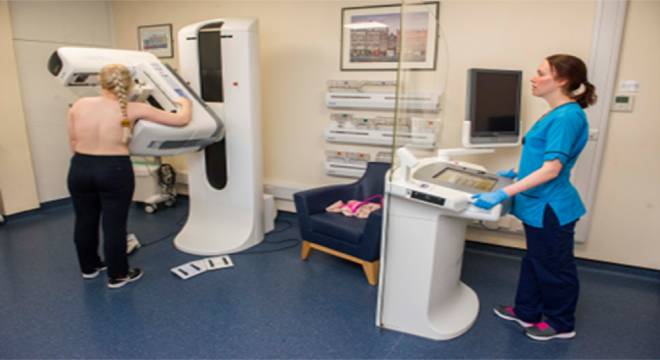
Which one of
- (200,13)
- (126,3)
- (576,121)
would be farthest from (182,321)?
(126,3)

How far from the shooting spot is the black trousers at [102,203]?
85.3 inches

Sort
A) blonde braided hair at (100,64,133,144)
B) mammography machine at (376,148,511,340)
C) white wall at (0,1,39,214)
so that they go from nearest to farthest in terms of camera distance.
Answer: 1. mammography machine at (376,148,511,340)
2. blonde braided hair at (100,64,133,144)
3. white wall at (0,1,39,214)

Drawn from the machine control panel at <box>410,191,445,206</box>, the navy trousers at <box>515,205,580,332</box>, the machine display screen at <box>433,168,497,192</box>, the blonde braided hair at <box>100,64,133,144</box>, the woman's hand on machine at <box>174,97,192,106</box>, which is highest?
the blonde braided hair at <box>100,64,133,144</box>

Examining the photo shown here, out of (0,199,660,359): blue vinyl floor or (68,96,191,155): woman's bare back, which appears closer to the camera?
(0,199,660,359): blue vinyl floor

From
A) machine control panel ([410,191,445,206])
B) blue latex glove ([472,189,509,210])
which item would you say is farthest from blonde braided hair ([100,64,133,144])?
blue latex glove ([472,189,509,210])

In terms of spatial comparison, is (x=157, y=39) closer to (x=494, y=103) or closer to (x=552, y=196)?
(x=494, y=103)

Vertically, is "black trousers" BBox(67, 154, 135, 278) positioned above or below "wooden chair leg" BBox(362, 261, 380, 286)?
above

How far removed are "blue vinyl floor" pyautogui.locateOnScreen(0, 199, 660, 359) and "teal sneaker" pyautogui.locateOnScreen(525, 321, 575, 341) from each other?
4 centimetres

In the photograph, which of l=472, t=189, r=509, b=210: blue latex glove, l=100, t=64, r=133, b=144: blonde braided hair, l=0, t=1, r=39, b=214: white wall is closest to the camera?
l=472, t=189, r=509, b=210: blue latex glove

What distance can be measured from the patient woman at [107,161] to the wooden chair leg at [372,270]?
4.78 feet

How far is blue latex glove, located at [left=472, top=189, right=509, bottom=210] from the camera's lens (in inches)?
64.2

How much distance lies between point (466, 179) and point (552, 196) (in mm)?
379

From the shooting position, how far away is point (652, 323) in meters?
2.10

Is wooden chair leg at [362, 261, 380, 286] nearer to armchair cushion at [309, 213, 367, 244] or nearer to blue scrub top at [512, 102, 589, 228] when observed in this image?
armchair cushion at [309, 213, 367, 244]
